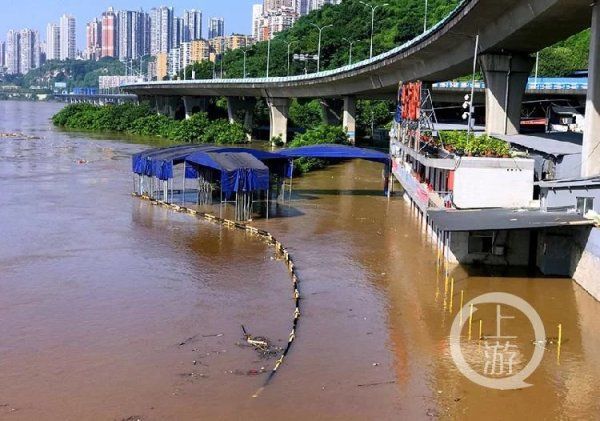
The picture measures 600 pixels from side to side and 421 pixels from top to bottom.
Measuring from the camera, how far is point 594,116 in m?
30.3

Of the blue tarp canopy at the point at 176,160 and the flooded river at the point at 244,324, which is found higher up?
the blue tarp canopy at the point at 176,160

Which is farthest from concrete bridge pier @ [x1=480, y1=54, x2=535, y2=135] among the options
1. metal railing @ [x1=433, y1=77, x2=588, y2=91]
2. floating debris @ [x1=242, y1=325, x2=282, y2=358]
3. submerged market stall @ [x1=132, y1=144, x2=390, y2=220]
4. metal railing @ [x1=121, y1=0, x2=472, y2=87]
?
floating debris @ [x1=242, y1=325, x2=282, y2=358]

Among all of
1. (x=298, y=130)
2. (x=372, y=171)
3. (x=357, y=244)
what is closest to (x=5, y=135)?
(x=298, y=130)

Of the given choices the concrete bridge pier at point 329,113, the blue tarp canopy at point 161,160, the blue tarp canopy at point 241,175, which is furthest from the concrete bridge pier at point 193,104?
the blue tarp canopy at point 241,175

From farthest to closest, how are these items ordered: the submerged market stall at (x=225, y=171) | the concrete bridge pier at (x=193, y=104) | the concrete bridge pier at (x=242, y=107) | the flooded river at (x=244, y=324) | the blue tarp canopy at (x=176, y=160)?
the concrete bridge pier at (x=193, y=104), the concrete bridge pier at (x=242, y=107), the blue tarp canopy at (x=176, y=160), the submerged market stall at (x=225, y=171), the flooded river at (x=244, y=324)

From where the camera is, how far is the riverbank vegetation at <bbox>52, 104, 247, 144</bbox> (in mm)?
93812

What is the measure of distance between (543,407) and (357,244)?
649 inches

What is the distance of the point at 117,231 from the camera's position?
3216 cm

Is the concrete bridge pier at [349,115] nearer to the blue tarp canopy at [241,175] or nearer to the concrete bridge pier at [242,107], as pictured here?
the concrete bridge pier at [242,107]

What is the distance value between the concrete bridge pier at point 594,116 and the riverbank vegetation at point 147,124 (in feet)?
213

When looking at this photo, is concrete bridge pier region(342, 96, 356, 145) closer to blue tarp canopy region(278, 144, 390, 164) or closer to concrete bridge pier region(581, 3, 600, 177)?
blue tarp canopy region(278, 144, 390, 164)

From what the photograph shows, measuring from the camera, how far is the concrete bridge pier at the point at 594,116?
29891 millimetres

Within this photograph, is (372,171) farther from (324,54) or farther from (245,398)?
(324,54)

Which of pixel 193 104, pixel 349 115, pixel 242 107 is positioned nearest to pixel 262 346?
pixel 349 115
